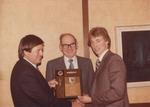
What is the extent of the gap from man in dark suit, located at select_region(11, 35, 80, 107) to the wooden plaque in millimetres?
295

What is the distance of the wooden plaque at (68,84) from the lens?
304 cm

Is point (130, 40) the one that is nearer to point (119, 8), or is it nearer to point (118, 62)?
point (119, 8)

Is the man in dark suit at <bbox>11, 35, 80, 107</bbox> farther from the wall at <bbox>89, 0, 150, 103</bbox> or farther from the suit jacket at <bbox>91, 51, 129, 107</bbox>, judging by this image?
the wall at <bbox>89, 0, 150, 103</bbox>

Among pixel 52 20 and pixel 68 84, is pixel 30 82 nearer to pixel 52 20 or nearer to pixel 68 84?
pixel 68 84

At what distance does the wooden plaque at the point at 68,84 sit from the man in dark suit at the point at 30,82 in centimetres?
30

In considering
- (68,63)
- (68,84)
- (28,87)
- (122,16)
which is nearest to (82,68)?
(68,63)

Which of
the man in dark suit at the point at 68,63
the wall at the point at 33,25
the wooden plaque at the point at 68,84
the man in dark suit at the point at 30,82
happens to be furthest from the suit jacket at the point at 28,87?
the wall at the point at 33,25

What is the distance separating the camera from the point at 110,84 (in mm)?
2639

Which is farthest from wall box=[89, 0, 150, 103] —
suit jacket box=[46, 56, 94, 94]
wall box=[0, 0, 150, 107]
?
suit jacket box=[46, 56, 94, 94]

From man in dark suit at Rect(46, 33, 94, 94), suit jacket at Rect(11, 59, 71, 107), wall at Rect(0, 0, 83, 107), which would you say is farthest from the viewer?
wall at Rect(0, 0, 83, 107)

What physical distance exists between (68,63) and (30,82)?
0.90 metres

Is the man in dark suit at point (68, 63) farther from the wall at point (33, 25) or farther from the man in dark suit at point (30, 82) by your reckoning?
the man in dark suit at point (30, 82)

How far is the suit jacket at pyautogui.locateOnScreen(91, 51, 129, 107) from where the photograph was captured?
102 inches

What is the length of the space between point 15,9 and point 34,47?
1191mm
